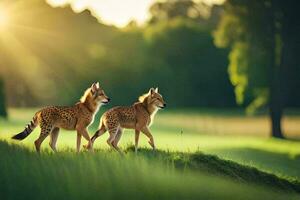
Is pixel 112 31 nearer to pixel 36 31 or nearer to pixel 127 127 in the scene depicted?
pixel 36 31

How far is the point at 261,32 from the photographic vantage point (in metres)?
32.8

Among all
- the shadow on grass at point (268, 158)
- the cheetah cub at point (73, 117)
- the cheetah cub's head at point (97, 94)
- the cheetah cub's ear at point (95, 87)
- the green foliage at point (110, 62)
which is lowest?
the shadow on grass at point (268, 158)

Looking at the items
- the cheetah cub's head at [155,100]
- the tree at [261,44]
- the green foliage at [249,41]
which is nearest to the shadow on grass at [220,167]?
the cheetah cub's head at [155,100]

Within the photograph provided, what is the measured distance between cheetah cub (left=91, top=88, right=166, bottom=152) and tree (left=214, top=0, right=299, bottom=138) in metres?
19.5

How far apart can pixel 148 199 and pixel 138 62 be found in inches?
Answer: 1651

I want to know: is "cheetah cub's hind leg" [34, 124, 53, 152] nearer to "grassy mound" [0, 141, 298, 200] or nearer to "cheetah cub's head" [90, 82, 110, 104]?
"grassy mound" [0, 141, 298, 200]

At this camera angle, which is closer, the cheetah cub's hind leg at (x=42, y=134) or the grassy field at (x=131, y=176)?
the grassy field at (x=131, y=176)

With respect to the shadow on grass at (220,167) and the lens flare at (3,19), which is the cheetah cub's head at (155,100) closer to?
the shadow on grass at (220,167)

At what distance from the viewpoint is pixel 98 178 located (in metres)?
11.3

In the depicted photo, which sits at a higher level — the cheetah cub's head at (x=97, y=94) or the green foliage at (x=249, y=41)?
the green foliage at (x=249, y=41)

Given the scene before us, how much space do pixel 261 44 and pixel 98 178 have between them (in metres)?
22.7

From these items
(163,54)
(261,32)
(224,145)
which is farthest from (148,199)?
(163,54)

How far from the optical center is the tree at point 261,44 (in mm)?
32719

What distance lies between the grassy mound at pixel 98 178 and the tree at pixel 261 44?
20.1 m
